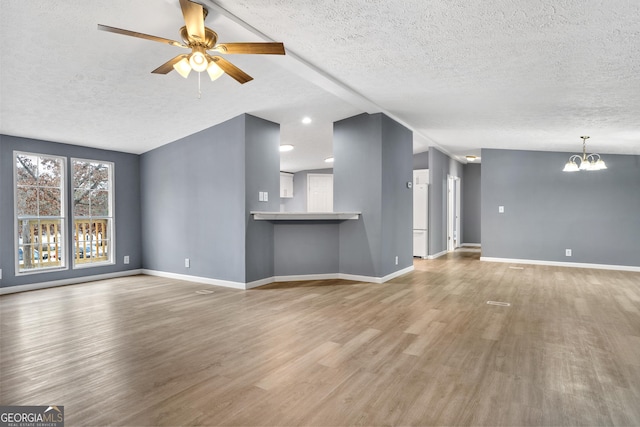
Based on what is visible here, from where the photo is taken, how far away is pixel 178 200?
19.0 feet

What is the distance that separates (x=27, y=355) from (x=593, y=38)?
4.77 meters

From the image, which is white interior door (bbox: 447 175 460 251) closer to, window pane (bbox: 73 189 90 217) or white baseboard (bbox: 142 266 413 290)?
white baseboard (bbox: 142 266 413 290)

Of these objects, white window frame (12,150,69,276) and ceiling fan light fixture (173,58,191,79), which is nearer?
ceiling fan light fixture (173,58,191,79)

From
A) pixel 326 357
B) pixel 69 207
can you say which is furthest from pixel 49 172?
pixel 326 357

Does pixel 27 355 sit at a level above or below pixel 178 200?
below

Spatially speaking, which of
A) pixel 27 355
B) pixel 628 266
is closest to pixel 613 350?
pixel 27 355

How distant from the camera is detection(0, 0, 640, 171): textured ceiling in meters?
2.53

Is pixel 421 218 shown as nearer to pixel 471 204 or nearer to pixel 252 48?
pixel 471 204

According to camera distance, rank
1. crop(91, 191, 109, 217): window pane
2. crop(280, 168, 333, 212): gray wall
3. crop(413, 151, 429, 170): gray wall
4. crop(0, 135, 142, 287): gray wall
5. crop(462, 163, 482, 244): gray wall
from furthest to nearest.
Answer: crop(462, 163, 482, 244): gray wall, crop(280, 168, 333, 212): gray wall, crop(413, 151, 429, 170): gray wall, crop(91, 191, 109, 217): window pane, crop(0, 135, 142, 287): gray wall

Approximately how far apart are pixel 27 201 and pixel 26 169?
45cm

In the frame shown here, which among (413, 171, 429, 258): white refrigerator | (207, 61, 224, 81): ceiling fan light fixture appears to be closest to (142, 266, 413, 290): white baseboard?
(413, 171, 429, 258): white refrigerator

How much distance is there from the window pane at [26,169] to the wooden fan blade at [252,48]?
4162 millimetres

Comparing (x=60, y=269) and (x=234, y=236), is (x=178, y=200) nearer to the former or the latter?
(x=234, y=236)

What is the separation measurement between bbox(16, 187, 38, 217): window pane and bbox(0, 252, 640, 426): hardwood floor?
116 centimetres
